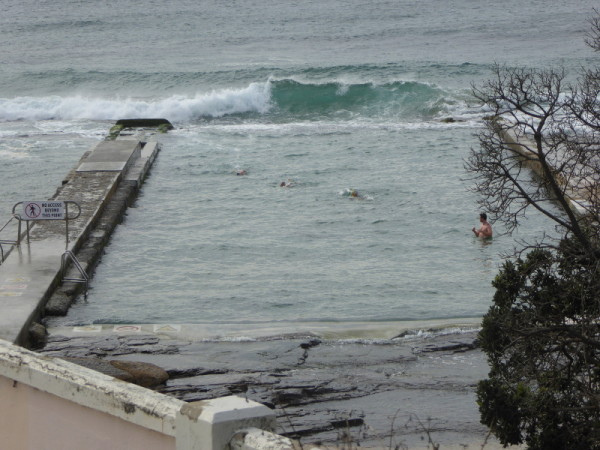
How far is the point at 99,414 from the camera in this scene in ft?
16.5

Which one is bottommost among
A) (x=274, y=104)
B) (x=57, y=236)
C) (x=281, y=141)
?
(x=57, y=236)

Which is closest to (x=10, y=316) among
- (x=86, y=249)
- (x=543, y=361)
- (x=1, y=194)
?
(x=86, y=249)

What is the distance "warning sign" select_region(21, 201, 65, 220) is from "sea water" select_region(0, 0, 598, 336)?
1.53 m

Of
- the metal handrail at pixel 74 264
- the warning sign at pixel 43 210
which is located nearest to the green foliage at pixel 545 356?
the metal handrail at pixel 74 264

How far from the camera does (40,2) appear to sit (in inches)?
2741

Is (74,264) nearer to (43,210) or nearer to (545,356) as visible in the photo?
(43,210)

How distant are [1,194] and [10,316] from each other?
11.2m

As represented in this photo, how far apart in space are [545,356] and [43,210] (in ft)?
31.9

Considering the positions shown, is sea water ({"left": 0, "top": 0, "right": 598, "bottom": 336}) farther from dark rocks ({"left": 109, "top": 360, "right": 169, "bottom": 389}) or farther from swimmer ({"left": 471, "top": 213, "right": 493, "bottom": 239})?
dark rocks ({"left": 109, "top": 360, "right": 169, "bottom": 389})

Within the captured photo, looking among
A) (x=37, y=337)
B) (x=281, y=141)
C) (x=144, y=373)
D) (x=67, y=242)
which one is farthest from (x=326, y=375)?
(x=281, y=141)

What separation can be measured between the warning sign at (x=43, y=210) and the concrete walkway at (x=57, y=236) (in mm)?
857

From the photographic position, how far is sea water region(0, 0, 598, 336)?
17.2 metres

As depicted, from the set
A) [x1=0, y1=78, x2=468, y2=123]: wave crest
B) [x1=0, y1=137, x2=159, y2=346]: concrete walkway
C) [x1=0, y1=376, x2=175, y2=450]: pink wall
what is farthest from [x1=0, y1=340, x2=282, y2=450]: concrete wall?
[x1=0, y1=78, x2=468, y2=123]: wave crest

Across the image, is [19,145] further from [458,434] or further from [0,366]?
[0,366]
